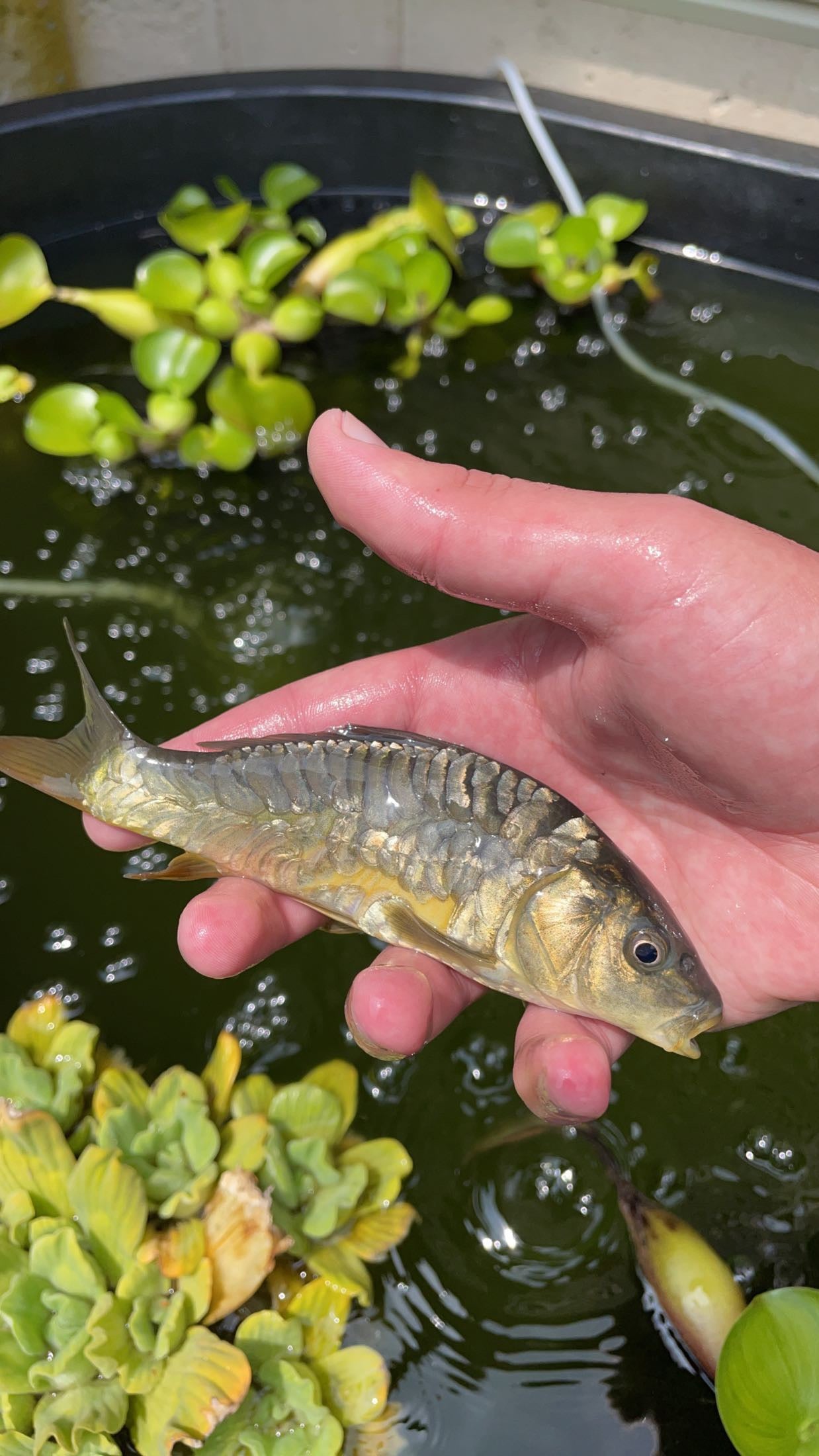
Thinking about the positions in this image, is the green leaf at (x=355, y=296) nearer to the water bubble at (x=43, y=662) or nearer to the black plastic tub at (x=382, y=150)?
the black plastic tub at (x=382, y=150)

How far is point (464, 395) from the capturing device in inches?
118

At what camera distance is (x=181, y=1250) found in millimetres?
1649

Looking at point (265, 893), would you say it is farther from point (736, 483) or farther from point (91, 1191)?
point (736, 483)

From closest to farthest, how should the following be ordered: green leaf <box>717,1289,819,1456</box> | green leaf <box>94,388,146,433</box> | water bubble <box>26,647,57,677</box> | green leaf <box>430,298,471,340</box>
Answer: green leaf <box>717,1289,819,1456</box> → green leaf <box>94,388,146,433</box> → water bubble <box>26,647,57,677</box> → green leaf <box>430,298,471,340</box>

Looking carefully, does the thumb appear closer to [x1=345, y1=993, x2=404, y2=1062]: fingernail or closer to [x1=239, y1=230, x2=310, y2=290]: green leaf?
[x1=345, y1=993, x2=404, y2=1062]: fingernail

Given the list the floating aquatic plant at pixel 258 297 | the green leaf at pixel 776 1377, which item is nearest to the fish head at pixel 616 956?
the green leaf at pixel 776 1377

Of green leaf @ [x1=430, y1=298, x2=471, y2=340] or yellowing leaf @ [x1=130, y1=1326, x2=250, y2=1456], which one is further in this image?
green leaf @ [x1=430, y1=298, x2=471, y2=340]

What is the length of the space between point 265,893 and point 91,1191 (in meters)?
0.50

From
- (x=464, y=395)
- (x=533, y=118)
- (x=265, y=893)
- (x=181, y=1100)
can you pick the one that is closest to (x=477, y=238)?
(x=533, y=118)

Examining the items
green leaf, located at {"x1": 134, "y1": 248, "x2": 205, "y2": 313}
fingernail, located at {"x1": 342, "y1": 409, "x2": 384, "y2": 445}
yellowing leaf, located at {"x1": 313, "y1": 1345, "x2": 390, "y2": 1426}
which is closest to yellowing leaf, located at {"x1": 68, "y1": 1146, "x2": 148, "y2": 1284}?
yellowing leaf, located at {"x1": 313, "y1": 1345, "x2": 390, "y2": 1426}

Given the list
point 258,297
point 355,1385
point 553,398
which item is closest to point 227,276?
point 258,297

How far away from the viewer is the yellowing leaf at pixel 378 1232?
1823mm

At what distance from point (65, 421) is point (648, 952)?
6.66 feet

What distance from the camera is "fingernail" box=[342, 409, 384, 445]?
1.63 meters
